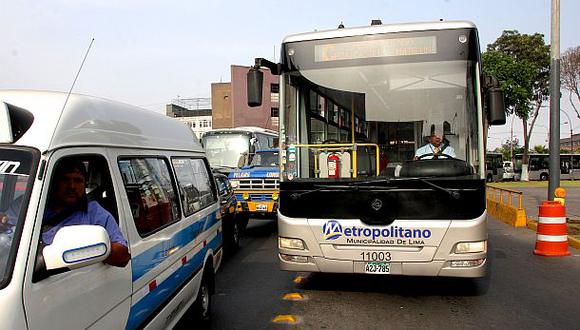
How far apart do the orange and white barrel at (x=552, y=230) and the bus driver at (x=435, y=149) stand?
375cm

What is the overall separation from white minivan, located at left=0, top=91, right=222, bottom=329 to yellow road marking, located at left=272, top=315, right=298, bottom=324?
92 centimetres

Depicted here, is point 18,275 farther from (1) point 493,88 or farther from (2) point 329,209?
(1) point 493,88

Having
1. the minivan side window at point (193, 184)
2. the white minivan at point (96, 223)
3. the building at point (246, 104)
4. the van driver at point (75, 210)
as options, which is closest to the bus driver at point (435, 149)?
the minivan side window at point (193, 184)

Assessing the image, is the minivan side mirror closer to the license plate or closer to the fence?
the license plate

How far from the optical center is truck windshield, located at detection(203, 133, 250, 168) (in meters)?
18.8

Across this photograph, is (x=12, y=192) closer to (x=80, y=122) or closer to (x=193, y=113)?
(x=80, y=122)

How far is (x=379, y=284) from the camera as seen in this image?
6477 mm

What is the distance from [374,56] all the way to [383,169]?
1391 millimetres

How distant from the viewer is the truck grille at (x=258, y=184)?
11133 millimetres

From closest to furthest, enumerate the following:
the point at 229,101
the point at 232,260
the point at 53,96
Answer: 1. the point at 53,96
2. the point at 232,260
3. the point at 229,101

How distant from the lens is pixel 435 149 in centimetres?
561

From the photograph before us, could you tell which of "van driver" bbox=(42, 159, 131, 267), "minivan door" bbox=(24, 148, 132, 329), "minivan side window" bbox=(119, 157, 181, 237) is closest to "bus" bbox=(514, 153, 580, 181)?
"minivan side window" bbox=(119, 157, 181, 237)

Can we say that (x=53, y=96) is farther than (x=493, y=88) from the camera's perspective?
No

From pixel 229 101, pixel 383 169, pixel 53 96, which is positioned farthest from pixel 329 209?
pixel 229 101
